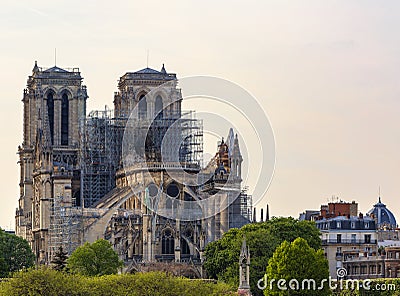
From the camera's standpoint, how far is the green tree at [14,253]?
11106 centimetres

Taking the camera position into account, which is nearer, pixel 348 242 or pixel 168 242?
pixel 348 242

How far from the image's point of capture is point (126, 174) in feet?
417

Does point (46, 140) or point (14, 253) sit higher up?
point (46, 140)

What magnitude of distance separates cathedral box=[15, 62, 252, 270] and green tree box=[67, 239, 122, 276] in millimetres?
10340

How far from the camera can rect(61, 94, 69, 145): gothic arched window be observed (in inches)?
5413

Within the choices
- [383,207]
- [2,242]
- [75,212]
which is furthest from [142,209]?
[383,207]

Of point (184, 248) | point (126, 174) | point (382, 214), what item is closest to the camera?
point (184, 248)

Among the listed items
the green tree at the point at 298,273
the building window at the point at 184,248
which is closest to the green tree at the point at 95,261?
the building window at the point at 184,248

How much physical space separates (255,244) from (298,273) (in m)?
14.1

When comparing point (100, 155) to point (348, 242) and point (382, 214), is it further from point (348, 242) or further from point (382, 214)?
point (382, 214)

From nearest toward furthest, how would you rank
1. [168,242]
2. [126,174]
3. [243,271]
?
[243,271] < [168,242] < [126,174]

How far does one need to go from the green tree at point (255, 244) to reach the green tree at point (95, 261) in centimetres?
713

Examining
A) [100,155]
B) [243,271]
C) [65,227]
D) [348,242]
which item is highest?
[100,155]

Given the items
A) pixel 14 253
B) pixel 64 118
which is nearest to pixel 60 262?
pixel 14 253
